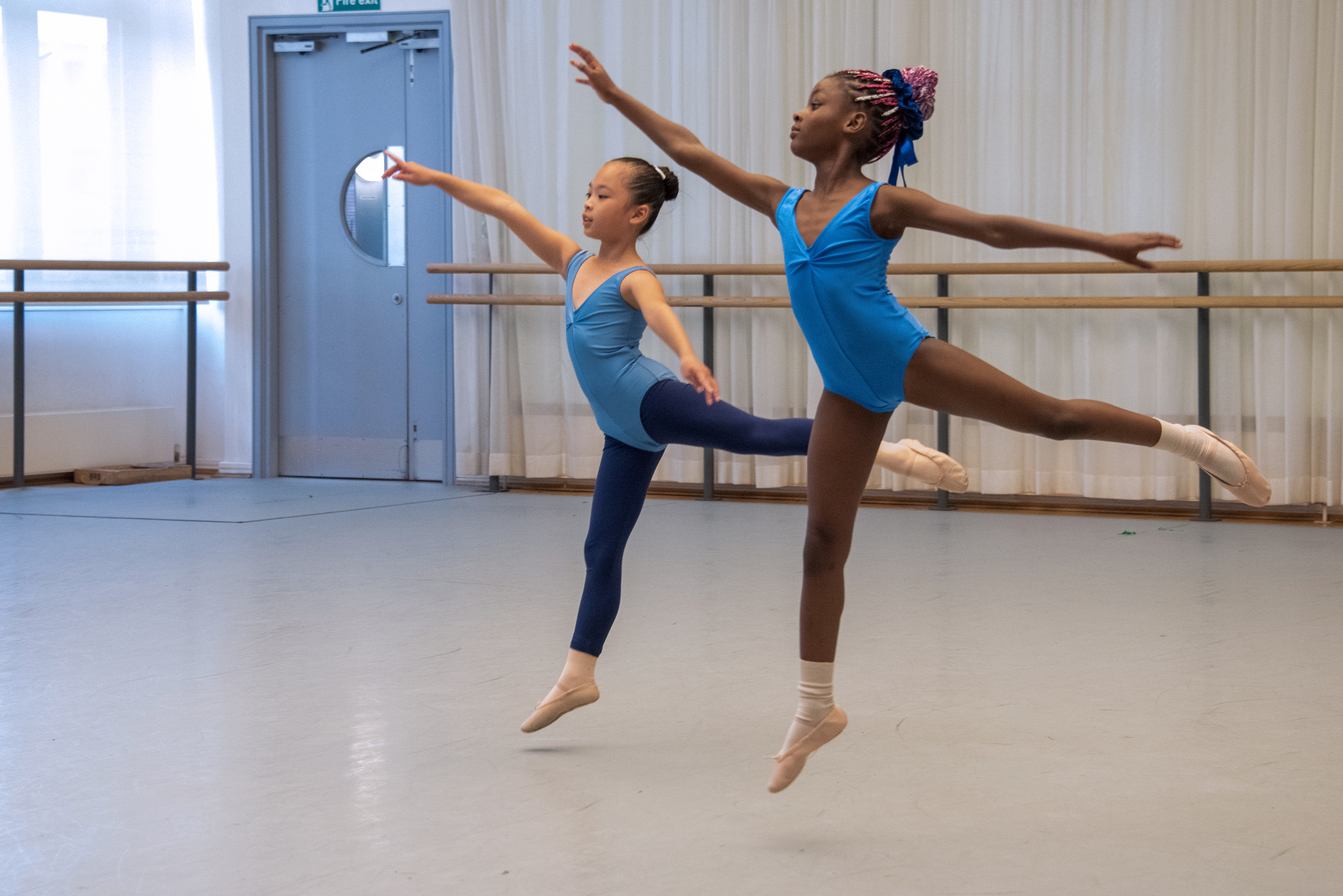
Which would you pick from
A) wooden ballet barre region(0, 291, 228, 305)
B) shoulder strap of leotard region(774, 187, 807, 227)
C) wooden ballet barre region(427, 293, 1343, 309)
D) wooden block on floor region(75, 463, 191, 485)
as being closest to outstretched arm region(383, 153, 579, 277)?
shoulder strap of leotard region(774, 187, 807, 227)

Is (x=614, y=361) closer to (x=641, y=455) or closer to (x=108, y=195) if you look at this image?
(x=641, y=455)

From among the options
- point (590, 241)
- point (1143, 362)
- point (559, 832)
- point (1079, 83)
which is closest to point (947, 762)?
point (559, 832)

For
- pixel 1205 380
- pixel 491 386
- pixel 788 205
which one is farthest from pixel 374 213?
pixel 788 205

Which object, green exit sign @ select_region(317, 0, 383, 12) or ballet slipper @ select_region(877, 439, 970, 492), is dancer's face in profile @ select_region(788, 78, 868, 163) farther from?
green exit sign @ select_region(317, 0, 383, 12)

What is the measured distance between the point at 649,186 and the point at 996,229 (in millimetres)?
804

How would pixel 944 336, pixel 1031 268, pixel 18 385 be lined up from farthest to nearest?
pixel 18 385, pixel 944 336, pixel 1031 268

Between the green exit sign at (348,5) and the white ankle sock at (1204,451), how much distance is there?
558 cm

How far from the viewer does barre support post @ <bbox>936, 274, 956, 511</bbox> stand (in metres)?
5.66

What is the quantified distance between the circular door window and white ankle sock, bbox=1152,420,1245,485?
5305 mm

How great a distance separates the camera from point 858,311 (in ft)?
6.40

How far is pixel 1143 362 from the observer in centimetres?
549

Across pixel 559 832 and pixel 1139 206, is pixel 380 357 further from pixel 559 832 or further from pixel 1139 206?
pixel 559 832

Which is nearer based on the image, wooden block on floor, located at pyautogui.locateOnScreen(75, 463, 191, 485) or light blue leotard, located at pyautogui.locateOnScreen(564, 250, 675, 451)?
light blue leotard, located at pyautogui.locateOnScreen(564, 250, 675, 451)

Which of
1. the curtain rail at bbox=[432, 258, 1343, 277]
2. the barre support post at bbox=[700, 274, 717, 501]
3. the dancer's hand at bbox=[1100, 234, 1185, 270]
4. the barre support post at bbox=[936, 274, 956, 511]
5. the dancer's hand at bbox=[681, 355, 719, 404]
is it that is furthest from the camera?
the barre support post at bbox=[700, 274, 717, 501]
